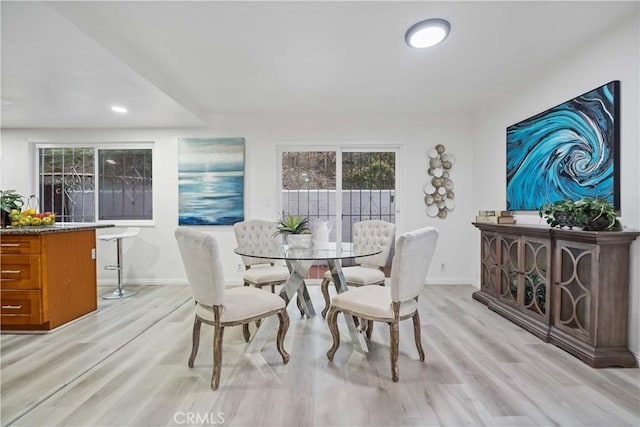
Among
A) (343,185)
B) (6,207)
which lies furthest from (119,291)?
(343,185)

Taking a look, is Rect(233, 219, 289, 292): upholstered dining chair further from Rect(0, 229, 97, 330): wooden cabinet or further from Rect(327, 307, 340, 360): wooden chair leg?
Rect(0, 229, 97, 330): wooden cabinet

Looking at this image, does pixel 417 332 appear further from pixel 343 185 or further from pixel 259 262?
pixel 343 185

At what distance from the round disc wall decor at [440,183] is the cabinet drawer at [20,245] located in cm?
427

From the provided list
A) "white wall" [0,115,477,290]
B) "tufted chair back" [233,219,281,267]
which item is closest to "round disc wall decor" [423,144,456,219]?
"white wall" [0,115,477,290]

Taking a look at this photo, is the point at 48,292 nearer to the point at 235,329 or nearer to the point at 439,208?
the point at 235,329

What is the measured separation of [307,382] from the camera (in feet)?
5.99

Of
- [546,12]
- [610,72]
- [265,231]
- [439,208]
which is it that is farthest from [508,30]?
[265,231]

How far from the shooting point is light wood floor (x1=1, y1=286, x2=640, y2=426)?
60.5 inches

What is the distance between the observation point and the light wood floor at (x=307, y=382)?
154cm

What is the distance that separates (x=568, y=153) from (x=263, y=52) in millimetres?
2700

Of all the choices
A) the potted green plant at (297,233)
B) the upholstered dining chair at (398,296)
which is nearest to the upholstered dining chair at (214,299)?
the upholstered dining chair at (398,296)

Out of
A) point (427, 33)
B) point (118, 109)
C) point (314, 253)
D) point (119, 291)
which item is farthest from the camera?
point (119, 291)

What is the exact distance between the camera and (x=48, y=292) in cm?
260

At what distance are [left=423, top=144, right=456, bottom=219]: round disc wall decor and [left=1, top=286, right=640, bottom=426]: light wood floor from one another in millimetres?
1874
